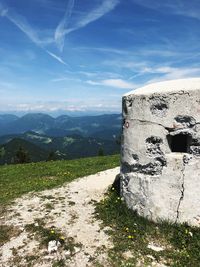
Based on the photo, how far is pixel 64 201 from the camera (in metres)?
14.0

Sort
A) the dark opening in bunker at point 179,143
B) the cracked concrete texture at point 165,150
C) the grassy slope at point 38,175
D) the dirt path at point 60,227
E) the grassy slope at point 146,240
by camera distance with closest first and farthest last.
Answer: the grassy slope at point 146,240 < the dirt path at point 60,227 < the cracked concrete texture at point 165,150 < the dark opening in bunker at point 179,143 < the grassy slope at point 38,175

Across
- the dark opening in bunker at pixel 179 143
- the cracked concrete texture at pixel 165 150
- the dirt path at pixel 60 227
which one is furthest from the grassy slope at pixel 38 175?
the dark opening in bunker at pixel 179 143

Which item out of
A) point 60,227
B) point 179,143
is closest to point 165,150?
point 179,143

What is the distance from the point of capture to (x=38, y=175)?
2162cm

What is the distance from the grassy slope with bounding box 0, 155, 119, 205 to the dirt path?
4.34 ft

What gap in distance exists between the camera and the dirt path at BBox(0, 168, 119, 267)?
9008mm

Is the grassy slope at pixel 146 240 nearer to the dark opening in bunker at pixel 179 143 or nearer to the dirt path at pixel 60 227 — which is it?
the dirt path at pixel 60 227

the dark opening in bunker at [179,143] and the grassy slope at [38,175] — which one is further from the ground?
the dark opening in bunker at [179,143]

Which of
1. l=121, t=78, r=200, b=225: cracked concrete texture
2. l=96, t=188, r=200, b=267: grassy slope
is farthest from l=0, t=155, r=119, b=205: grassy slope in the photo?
l=121, t=78, r=200, b=225: cracked concrete texture

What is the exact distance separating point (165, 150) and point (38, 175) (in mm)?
12992

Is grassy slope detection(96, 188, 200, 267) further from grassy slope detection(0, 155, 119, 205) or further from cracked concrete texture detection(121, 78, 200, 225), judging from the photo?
grassy slope detection(0, 155, 119, 205)

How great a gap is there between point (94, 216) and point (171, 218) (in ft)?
9.82

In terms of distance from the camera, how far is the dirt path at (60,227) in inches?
355

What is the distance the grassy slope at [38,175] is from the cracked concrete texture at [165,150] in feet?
23.2
